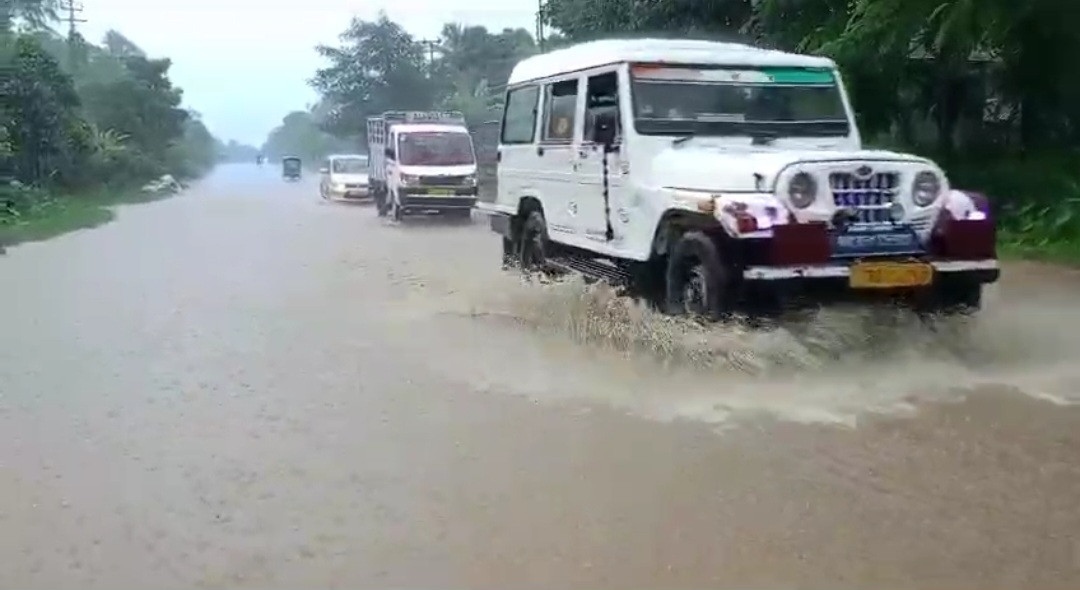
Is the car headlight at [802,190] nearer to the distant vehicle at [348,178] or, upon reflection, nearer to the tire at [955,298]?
the tire at [955,298]

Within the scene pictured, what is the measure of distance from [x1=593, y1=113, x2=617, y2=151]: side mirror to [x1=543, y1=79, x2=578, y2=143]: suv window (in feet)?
2.05

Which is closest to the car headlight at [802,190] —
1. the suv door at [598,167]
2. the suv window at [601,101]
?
the suv door at [598,167]

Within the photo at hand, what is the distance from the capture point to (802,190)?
6.82 metres

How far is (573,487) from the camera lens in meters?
5.13

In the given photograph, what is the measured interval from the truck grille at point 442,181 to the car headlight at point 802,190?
621 inches

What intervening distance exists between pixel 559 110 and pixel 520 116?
1.03 meters

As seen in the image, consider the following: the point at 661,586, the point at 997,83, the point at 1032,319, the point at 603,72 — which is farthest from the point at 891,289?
the point at 997,83

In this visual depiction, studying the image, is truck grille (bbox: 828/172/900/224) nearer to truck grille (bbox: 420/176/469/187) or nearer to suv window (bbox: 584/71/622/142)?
suv window (bbox: 584/71/622/142)

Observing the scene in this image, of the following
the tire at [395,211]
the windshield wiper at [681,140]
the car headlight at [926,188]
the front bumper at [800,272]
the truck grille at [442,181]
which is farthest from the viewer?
the tire at [395,211]

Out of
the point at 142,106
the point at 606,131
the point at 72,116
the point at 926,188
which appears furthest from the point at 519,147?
the point at 142,106

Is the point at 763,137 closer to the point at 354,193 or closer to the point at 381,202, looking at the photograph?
the point at 381,202

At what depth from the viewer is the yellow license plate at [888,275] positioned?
22.3ft

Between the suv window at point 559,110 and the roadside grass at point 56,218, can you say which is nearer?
the suv window at point 559,110

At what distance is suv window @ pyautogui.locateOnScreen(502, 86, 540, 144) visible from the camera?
1034cm
